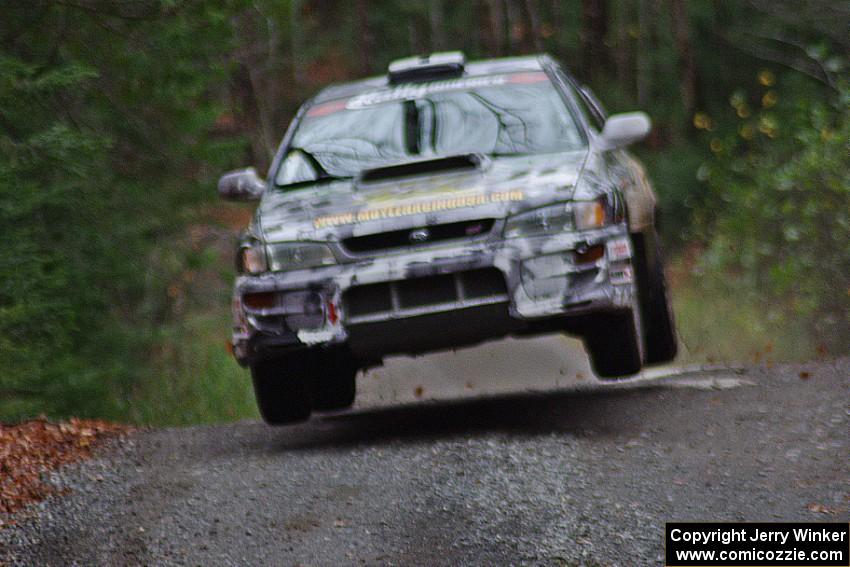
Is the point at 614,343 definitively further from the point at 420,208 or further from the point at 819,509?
the point at 819,509

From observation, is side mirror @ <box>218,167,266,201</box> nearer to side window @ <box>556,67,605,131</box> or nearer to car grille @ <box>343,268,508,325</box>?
car grille @ <box>343,268,508,325</box>

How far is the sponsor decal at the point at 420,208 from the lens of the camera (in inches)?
288

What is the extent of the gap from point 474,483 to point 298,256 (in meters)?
1.78

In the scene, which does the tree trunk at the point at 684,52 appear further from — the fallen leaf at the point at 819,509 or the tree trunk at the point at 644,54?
the fallen leaf at the point at 819,509

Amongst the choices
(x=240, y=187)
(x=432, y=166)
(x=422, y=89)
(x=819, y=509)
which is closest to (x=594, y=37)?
(x=422, y=89)

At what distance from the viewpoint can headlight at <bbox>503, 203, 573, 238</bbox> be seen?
285 inches

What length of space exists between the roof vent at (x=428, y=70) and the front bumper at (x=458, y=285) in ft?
7.32

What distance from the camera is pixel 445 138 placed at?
837 centimetres

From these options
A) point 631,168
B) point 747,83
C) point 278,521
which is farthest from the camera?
point 747,83

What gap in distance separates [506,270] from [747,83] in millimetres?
20180

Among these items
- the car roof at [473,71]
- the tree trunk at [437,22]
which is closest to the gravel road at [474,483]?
the car roof at [473,71]

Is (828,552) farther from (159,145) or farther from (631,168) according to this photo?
(159,145)

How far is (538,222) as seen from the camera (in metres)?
7.25

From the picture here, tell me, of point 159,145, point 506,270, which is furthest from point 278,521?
point 159,145
